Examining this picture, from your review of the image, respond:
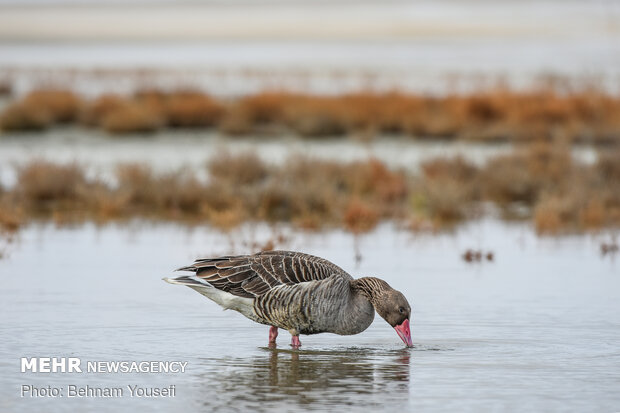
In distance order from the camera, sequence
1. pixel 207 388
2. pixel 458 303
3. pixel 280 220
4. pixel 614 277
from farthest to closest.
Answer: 1. pixel 280 220
2. pixel 614 277
3. pixel 458 303
4. pixel 207 388

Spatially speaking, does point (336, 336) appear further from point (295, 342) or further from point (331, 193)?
point (331, 193)

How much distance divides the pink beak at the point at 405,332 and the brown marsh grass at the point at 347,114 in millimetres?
23330

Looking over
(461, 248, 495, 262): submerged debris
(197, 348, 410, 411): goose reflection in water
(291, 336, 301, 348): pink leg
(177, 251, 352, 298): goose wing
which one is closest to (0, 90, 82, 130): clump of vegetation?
(461, 248, 495, 262): submerged debris

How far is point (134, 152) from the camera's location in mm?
30312

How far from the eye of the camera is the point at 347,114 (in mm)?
37062

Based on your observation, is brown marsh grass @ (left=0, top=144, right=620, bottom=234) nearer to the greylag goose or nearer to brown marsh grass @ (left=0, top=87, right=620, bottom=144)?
the greylag goose

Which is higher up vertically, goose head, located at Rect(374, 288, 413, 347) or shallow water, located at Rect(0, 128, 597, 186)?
shallow water, located at Rect(0, 128, 597, 186)

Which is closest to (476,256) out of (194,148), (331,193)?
(331,193)

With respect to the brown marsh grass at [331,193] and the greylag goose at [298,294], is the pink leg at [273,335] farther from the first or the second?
the brown marsh grass at [331,193]

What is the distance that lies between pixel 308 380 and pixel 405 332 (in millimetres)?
1535

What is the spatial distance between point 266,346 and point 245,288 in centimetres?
56

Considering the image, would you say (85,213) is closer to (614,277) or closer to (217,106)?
(614,277)

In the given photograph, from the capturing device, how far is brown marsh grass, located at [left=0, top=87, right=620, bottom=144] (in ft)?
114

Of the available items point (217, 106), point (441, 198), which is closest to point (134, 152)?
point (217, 106)
